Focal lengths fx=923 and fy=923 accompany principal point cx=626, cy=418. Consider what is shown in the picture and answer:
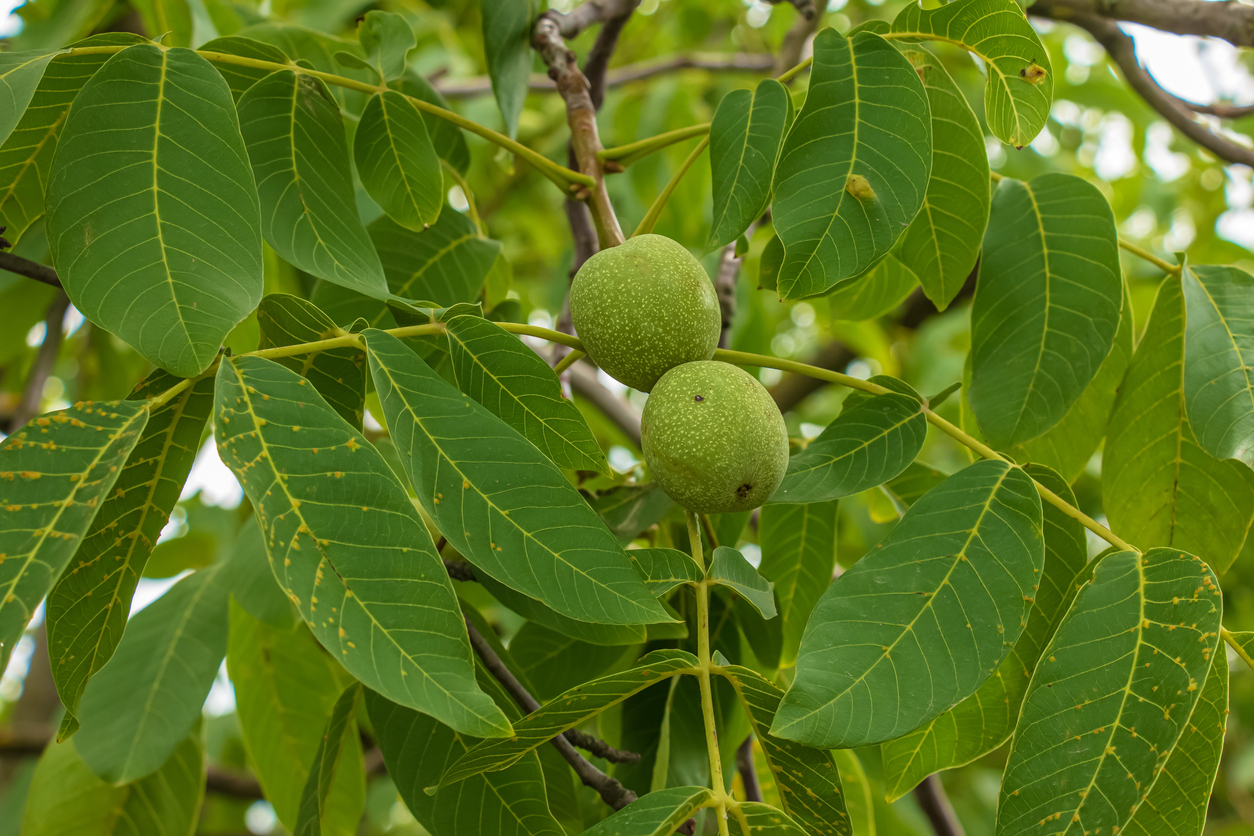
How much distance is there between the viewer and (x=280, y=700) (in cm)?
131

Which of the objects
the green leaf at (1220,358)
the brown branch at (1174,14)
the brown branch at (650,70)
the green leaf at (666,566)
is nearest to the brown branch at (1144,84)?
the brown branch at (1174,14)

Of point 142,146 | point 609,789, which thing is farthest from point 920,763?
point 142,146

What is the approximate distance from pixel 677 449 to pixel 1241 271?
0.69 m

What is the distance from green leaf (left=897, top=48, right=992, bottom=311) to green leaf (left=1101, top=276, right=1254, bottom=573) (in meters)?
0.23

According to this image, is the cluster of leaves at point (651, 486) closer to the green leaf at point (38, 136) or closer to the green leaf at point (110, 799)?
the green leaf at point (38, 136)

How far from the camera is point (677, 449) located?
780 millimetres

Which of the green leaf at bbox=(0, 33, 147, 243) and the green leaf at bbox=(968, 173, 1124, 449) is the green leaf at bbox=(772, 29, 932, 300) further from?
the green leaf at bbox=(0, 33, 147, 243)

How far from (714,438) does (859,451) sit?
191mm

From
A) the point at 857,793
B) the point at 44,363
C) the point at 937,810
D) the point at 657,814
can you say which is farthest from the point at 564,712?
the point at 44,363

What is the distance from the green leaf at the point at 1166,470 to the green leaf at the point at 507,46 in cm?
83

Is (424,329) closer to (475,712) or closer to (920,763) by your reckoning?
(475,712)

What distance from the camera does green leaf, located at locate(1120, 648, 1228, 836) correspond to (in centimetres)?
71

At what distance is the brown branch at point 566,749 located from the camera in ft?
2.69

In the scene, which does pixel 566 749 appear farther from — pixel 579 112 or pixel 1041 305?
pixel 579 112
